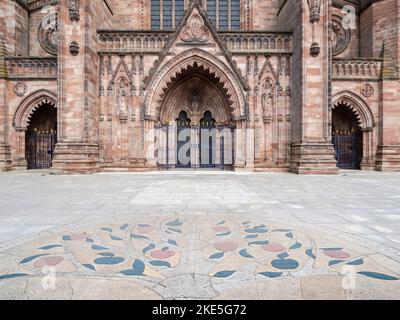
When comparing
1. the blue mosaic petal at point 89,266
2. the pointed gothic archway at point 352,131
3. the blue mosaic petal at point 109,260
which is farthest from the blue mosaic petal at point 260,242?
the pointed gothic archway at point 352,131

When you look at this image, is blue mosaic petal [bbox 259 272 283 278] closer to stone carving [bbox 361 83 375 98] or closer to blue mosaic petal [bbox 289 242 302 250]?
blue mosaic petal [bbox 289 242 302 250]

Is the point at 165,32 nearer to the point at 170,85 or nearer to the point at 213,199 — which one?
the point at 170,85

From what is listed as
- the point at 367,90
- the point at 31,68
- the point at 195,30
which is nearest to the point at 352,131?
the point at 367,90

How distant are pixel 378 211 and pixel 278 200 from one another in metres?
2.11

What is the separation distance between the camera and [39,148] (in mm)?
20016

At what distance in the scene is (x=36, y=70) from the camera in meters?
18.2

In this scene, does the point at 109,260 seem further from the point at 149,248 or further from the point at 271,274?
the point at 271,274

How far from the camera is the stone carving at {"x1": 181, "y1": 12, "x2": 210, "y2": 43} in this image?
17.0 metres

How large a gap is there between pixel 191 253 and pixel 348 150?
20.8 m

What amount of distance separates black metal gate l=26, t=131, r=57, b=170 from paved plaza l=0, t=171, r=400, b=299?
649 inches

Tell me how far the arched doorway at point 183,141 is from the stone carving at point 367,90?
496 inches

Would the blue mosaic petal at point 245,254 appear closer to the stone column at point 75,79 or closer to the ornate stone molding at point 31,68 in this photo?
the stone column at point 75,79

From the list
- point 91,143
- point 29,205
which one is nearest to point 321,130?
point 91,143

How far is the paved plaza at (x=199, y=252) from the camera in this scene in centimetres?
223
